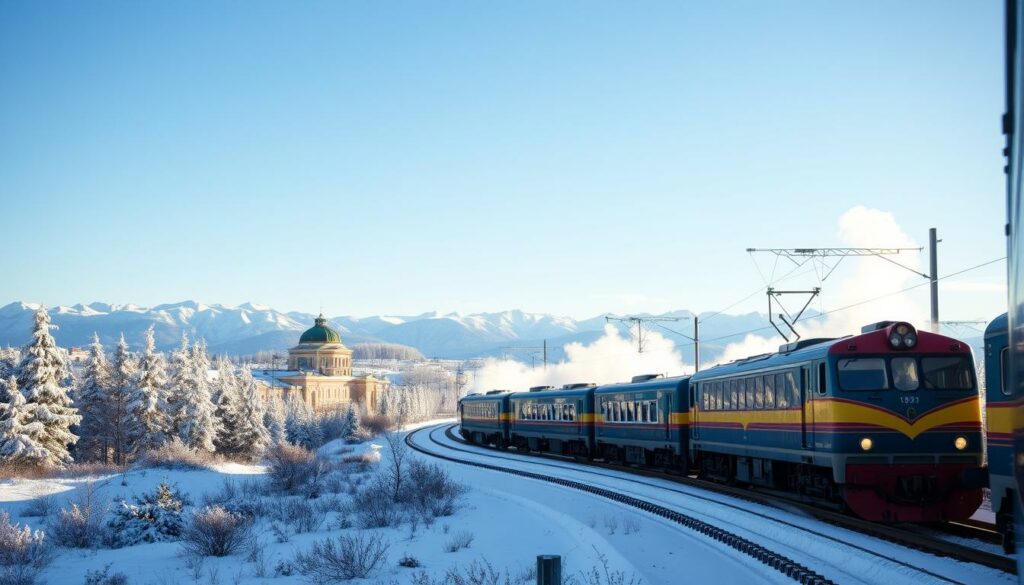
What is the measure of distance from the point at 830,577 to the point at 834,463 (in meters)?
4.16

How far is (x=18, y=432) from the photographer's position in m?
44.8

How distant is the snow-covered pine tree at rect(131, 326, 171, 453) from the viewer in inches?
2234

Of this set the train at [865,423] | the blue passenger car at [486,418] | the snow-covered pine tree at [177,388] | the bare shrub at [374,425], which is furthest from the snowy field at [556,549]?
the bare shrub at [374,425]

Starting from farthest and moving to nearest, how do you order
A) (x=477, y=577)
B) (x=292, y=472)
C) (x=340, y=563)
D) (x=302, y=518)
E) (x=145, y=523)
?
(x=292, y=472)
(x=302, y=518)
(x=145, y=523)
(x=340, y=563)
(x=477, y=577)

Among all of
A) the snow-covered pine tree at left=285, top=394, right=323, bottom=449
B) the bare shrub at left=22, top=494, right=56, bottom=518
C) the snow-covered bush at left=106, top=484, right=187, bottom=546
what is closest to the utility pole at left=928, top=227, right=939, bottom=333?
the snow-covered bush at left=106, top=484, right=187, bottom=546

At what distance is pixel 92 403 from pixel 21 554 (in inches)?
1809

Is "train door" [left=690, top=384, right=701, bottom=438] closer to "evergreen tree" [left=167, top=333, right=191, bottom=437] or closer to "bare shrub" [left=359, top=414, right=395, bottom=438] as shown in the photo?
"evergreen tree" [left=167, top=333, right=191, bottom=437]

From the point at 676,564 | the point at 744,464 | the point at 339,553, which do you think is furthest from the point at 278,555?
the point at 744,464

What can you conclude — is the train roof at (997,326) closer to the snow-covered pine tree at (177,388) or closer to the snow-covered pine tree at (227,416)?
the snow-covered pine tree at (177,388)

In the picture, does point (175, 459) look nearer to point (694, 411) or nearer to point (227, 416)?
point (227, 416)

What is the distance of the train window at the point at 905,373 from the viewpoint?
16172mm

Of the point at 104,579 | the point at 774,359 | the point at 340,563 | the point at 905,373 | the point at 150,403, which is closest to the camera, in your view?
the point at 340,563

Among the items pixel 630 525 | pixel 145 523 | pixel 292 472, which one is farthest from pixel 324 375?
pixel 630 525

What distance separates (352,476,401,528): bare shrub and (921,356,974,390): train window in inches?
518
